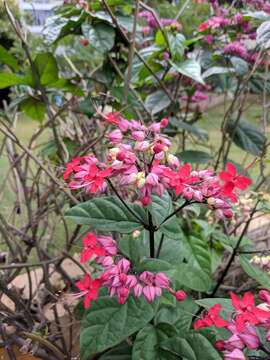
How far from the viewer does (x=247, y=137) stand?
127 cm

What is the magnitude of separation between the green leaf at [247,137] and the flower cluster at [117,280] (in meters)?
0.77

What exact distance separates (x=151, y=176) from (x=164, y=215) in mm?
102

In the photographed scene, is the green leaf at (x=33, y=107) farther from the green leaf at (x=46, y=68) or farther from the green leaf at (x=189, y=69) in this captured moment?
the green leaf at (x=189, y=69)

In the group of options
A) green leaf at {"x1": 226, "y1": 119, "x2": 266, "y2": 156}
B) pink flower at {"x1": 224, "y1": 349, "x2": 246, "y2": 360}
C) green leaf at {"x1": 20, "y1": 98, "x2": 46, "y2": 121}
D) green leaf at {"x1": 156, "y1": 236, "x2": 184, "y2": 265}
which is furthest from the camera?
green leaf at {"x1": 226, "y1": 119, "x2": 266, "y2": 156}

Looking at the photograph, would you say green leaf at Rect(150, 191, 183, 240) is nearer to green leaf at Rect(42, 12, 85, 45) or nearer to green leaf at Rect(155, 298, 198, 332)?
green leaf at Rect(155, 298, 198, 332)

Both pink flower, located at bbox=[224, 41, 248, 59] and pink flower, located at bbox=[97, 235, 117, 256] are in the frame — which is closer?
pink flower, located at bbox=[97, 235, 117, 256]

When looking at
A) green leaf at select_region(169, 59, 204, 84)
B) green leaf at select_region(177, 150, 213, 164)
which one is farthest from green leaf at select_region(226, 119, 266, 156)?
green leaf at select_region(169, 59, 204, 84)

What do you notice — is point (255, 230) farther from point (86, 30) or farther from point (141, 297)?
point (141, 297)

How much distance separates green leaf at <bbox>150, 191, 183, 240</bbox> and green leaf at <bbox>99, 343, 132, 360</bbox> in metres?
0.19

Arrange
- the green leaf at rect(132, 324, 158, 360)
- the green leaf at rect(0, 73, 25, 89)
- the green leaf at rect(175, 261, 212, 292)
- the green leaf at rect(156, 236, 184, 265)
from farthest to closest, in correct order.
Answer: the green leaf at rect(0, 73, 25, 89) → the green leaf at rect(175, 261, 212, 292) → the green leaf at rect(156, 236, 184, 265) → the green leaf at rect(132, 324, 158, 360)

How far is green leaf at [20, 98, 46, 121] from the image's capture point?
1102 mm

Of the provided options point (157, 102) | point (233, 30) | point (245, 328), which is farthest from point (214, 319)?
point (233, 30)

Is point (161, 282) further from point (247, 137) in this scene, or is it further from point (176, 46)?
point (247, 137)

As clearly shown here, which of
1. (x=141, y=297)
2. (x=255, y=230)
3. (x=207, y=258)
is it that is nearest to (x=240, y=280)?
(x=255, y=230)
